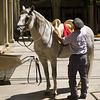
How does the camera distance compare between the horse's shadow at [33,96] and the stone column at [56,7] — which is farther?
the stone column at [56,7]

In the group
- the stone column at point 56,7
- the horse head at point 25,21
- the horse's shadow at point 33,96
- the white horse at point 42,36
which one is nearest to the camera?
the horse head at point 25,21

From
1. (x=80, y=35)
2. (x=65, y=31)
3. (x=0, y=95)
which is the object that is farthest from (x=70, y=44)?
(x=0, y=95)

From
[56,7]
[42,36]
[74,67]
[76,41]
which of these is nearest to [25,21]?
[42,36]

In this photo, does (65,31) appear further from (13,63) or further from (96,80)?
(96,80)

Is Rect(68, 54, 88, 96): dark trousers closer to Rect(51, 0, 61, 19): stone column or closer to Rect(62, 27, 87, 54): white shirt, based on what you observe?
Rect(62, 27, 87, 54): white shirt

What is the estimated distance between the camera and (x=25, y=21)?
6.09 metres

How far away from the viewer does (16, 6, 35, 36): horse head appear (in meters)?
5.98

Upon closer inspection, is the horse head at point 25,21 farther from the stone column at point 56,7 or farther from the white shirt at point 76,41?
the stone column at point 56,7

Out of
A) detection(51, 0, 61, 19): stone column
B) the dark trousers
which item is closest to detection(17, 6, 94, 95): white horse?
the dark trousers

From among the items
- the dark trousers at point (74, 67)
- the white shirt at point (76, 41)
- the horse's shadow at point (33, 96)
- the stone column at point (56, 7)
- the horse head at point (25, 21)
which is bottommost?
the horse's shadow at point (33, 96)

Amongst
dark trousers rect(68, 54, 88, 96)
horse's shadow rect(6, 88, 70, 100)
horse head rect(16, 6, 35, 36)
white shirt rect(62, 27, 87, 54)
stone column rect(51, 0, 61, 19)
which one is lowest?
horse's shadow rect(6, 88, 70, 100)

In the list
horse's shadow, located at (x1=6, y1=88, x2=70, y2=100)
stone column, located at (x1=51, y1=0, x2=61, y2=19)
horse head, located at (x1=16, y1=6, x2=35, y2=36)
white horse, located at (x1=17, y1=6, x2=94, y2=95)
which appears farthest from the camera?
stone column, located at (x1=51, y1=0, x2=61, y2=19)

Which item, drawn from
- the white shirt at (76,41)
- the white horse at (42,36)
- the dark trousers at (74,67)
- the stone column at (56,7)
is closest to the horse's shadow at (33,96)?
the white horse at (42,36)

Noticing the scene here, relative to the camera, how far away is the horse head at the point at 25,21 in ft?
19.6
